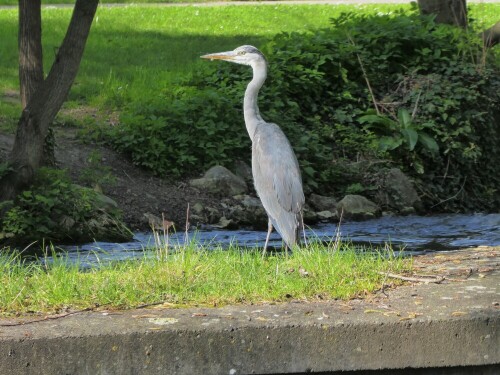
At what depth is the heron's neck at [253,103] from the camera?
318 inches

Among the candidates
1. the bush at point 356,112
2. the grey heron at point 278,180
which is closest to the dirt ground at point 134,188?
the bush at point 356,112

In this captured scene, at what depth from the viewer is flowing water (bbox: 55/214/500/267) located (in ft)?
30.1

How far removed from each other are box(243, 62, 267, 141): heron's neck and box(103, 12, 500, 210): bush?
3.39 m

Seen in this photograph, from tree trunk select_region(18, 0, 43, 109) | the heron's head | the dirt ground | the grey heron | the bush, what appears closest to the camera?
the grey heron

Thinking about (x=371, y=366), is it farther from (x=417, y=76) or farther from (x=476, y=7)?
(x=476, y=7)

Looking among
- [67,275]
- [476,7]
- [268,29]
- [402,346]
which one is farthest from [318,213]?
[476,7]

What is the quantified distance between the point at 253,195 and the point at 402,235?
203cm

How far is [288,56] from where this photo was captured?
1355 cm

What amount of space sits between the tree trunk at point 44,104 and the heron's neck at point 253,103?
193cm

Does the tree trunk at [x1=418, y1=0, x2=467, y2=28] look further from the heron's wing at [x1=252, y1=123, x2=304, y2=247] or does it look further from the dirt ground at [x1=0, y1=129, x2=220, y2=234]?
the heron's wing at [x1=252, y1=123, x2=304, y2=247]

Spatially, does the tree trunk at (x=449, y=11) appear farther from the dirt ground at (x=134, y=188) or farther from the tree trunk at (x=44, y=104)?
the tree trunk at (x=44, y=104)

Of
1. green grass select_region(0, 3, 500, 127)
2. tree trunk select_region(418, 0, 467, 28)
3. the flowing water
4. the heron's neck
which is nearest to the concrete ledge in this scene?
the heron's neck

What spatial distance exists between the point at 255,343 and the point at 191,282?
91 cm

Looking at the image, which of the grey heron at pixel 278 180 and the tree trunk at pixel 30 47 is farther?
the tree trunk at pixel 30 47
